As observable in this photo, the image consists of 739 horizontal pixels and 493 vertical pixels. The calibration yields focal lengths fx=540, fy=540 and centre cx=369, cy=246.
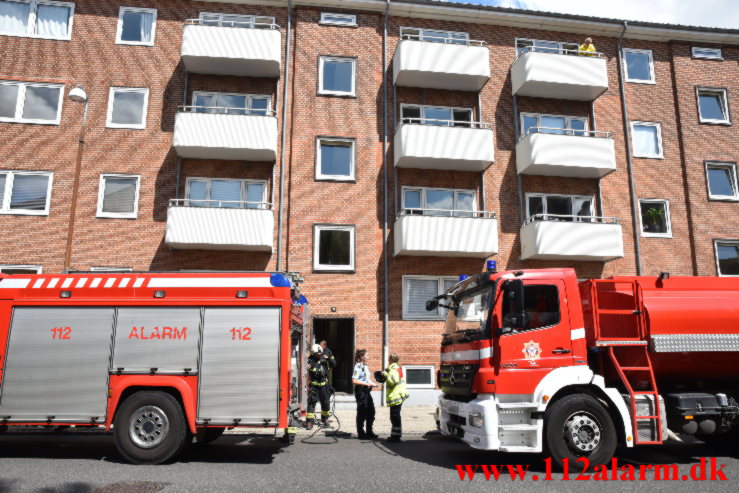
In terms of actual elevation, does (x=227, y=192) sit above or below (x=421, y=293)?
above

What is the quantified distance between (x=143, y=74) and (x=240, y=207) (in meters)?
5.71

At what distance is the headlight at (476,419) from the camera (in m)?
7.61

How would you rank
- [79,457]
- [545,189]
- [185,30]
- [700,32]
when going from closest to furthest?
1. [79,457]
2. [185,30]
3. [545,189]
4. [700,32]

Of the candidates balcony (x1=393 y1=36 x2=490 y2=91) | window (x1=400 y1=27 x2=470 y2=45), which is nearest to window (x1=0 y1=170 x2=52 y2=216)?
balcony (x1=393 y1=36 x2=490 y2=91)

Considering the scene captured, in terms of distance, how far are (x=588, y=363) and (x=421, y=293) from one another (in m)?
9.78

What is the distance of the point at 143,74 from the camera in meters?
18.3

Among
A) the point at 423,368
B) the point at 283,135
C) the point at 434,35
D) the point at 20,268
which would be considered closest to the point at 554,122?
the point at 434,35

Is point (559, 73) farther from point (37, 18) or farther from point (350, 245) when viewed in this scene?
point (37, 18)

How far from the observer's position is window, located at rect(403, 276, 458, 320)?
1775 centimetres

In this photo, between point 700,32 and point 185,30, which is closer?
point 185,30

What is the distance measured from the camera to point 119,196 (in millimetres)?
17438

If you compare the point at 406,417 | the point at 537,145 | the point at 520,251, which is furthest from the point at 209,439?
the point at 537,145

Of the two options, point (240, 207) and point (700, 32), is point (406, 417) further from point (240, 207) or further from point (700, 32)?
point (700, 32)

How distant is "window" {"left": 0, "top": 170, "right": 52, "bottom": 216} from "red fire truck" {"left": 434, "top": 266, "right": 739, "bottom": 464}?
14.6 m
